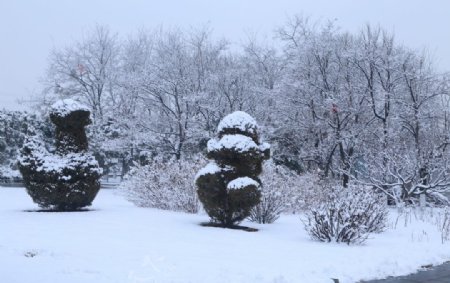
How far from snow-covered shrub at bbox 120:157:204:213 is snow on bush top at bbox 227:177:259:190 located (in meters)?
3.55

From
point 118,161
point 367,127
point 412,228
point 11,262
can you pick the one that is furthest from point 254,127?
point 118,161

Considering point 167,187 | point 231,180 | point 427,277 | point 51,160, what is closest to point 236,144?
point 231,180

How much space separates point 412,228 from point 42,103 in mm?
29402

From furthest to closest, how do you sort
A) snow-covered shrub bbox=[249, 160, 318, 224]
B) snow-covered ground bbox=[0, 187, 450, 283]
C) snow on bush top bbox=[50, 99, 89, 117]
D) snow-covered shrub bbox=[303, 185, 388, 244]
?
snow on bush top bbox=[50, 99, 89, 117] < snow-covered shrub bbox=[249, 160, 318, 224] < snow-covered shrub bbox=[303, 185, 388, 244] < snow-covered ground bbox=[0, 187, 450, 283]

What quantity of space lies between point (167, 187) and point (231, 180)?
432cm

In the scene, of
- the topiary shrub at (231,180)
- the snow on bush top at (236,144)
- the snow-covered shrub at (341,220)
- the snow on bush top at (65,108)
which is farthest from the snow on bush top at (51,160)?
the snow-covered shrub at (341,220)

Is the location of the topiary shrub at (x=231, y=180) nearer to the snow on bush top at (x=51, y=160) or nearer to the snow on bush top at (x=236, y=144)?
the snow on bush top at (x=236, y=144)

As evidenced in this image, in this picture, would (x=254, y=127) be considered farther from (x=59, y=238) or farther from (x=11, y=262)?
(x=11, y=262)

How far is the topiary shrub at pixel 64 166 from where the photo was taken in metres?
13.9

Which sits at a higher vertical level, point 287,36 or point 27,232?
point 287,36

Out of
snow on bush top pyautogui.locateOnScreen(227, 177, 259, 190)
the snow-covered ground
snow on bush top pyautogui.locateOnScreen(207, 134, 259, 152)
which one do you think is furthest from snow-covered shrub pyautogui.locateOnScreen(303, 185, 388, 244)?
snow on bush top pyautogui.locateOnScreen(207, 134, 259, 152)

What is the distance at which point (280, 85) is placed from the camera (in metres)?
27.5

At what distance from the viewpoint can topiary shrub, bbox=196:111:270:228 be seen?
1191cm

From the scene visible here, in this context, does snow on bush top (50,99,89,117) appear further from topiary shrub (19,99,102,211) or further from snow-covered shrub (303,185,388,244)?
snow-covered shrub (303,185,388,244)
